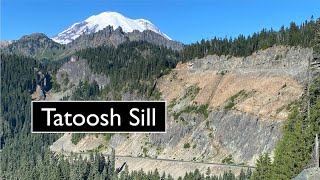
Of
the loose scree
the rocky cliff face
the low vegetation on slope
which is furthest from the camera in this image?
the rocky cliff face

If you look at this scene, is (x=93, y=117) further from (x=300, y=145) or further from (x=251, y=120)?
(x=251, y=120)

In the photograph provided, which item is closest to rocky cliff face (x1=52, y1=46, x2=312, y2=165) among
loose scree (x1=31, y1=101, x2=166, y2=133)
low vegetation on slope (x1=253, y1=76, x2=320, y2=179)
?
low vegetation on slope (x1=253, y1=76, x2=320, y2=179)

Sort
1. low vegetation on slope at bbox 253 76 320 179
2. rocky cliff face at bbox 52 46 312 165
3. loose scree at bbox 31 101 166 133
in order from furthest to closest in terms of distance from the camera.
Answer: rocky cliff face at bbox 52 46 312 165, low vegetation on slope at bbox 253 76 320 179, loose scree at bbox 31 101 166 133

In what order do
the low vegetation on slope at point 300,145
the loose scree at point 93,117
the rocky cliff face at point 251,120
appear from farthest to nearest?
the rocky cliff face at point 251,120 < the low vegetation on slope at point 300,145 < the loose scree at point 93,117

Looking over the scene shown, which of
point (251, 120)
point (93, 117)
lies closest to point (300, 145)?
point (93, 117)

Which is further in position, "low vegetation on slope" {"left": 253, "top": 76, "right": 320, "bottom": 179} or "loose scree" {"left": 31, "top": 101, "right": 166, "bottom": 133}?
"low vegetation on slope" {"left": 253, "top": 76, "right": 320, "bottom": 179}

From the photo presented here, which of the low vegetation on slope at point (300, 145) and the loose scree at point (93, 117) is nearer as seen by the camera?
the loose scree at point (93, 117)

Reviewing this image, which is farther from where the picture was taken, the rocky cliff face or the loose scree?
the rocky cliff face

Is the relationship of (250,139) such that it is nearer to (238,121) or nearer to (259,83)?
(238,121)

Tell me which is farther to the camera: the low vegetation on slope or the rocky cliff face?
the rocky cliff face

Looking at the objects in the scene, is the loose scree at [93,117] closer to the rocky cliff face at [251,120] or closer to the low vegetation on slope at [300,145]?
the low vegetation on slope at [300,145]

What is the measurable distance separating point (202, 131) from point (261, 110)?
27.8 metres

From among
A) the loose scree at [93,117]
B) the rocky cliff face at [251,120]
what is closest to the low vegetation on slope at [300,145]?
the loose scree at [93,117]

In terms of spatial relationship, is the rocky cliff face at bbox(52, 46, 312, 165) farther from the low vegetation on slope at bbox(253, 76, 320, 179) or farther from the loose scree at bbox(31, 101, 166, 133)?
the loose scree at bbox(31, 101, 166, 133)
